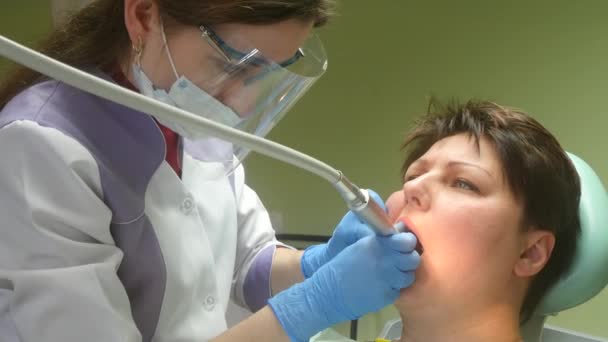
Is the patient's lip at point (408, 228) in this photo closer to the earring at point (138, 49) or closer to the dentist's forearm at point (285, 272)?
the dentist's forearm at point (285, 272)

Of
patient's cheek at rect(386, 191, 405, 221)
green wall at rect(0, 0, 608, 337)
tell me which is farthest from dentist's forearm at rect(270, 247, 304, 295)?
green wall at rect(0, 0, 608, 337)

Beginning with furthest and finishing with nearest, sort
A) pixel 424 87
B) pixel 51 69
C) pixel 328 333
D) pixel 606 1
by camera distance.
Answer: pixel 424 87
pixel 606 1
pixel 328 333
pixel 51 69

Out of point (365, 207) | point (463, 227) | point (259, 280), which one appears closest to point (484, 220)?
point (463, 227)

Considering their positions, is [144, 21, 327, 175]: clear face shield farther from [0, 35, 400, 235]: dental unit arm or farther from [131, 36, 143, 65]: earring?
[0, 35, 400, 235]: dental unit arm

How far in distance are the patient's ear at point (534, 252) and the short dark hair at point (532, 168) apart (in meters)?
0.02

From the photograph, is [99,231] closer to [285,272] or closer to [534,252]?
[285,272]

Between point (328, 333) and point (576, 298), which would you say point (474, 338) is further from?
point (328, 333)

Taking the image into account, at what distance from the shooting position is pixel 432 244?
1110mm

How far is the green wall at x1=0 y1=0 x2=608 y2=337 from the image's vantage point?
197cm

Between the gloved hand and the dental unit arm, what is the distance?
309 mm

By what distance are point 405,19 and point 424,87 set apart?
0.33 m

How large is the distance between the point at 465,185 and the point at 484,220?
90mm

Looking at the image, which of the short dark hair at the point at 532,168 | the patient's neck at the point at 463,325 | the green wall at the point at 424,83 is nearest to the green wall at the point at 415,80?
the green wall at the point at 424,83

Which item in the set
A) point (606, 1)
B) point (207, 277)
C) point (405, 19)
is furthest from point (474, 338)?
point (405, 19)
